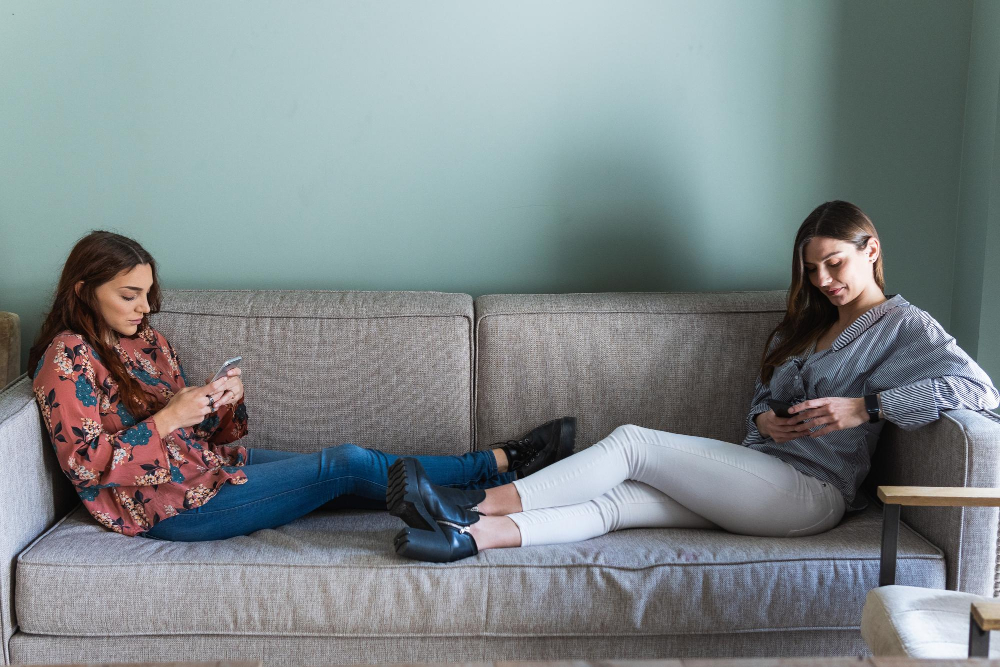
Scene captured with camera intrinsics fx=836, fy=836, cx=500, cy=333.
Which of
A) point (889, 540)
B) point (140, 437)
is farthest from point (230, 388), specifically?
point (889, 540)

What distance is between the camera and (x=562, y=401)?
2291mm

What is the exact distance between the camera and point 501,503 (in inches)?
76.9

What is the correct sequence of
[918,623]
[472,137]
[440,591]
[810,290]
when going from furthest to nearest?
[472,137] < [810,290] < [440,591] < [918,623]

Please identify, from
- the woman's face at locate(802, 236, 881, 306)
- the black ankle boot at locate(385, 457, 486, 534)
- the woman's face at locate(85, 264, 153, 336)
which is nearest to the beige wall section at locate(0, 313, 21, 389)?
the woman's face at locate(85, 264, 153, 336)

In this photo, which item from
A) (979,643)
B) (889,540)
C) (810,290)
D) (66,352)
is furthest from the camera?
(810,290)

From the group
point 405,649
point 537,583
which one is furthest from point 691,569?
point 405,649

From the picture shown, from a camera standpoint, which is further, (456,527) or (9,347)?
(9,347)

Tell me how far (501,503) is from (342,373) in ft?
1.97

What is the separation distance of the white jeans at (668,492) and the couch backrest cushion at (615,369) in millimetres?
261

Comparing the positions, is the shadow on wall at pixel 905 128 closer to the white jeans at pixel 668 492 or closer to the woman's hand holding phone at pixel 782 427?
the woman's hand holding phone at pixel 782 427

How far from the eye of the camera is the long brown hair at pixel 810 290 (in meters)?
2.01

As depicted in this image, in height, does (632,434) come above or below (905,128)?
below

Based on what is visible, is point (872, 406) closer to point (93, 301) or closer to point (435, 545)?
point (435, 545)

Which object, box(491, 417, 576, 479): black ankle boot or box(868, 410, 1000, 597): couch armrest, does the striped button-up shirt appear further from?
box(491, 417, 576, 479): black ankle boot
